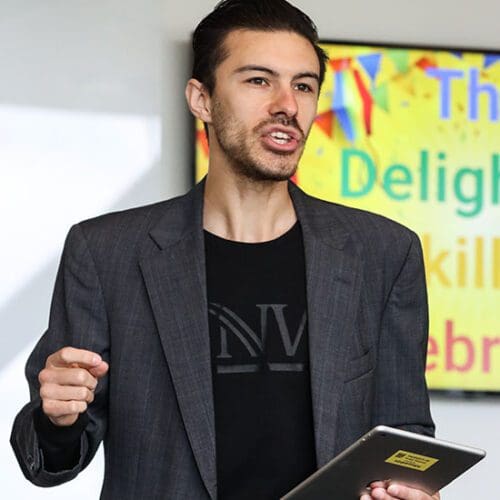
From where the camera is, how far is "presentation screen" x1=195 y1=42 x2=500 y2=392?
11.3 feet

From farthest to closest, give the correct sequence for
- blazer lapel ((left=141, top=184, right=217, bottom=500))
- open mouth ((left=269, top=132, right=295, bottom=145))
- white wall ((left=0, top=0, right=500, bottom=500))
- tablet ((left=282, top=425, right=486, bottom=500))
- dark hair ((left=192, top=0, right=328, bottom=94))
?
white wall ((left=0, top=0, right=500, bottom=500))
dark hair ((left=192, top=0, right=328, bottom=94))
open mouth ((left=269, top=132, right=295, bottom=145))
blazer lapel ((left=141, top=184, right=217, bottom=500))
tablet ((left=282, top=425, right=486, bottom=500))

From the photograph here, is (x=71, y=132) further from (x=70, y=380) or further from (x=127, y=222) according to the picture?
(x=70, y=380)

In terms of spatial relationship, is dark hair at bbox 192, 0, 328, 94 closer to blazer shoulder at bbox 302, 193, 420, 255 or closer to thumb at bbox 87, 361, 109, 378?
blazer shoulder at bbox 302, 193, 420, 255

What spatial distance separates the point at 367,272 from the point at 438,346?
1.47 m

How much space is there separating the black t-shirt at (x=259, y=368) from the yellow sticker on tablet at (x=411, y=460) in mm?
203

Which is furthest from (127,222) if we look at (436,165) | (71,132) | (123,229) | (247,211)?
(436,165)

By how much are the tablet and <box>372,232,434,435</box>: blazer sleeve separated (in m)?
0.22

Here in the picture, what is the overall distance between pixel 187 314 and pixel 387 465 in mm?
396

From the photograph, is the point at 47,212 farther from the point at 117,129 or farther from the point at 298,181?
the point at 298,181

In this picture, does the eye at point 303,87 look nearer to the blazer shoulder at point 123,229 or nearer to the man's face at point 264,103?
the man's face at point 264,103

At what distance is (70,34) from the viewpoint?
339 centimetres

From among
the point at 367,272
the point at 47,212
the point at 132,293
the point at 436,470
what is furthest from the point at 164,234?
the point at 47,212

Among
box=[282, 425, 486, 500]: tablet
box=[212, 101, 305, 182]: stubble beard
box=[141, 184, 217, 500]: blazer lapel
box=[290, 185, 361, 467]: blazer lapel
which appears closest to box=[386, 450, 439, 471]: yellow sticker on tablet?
box=[282, 425, 486, 500]: tablet

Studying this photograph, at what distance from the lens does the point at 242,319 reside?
6.47ft
